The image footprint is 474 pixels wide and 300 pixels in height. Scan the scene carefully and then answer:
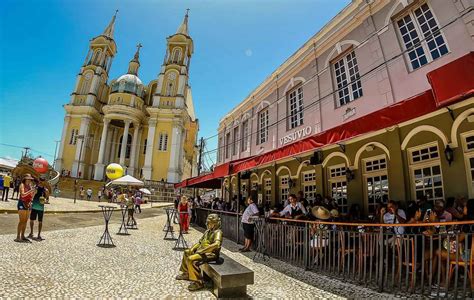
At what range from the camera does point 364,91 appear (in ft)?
29.5

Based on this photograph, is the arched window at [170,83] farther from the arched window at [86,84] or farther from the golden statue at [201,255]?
the golden statue at [201,255]

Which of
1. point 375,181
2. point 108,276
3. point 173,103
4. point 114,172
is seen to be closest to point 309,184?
point 375,181

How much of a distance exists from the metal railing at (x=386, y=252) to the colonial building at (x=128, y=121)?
1322 inches

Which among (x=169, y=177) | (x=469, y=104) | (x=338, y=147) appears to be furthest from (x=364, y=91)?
(x=169, y=177)

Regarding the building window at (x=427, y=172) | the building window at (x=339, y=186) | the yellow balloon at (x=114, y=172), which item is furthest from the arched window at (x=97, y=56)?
the building window at (x=427, y=172)

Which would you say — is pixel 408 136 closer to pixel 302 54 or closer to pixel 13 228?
A: pixel 302 54

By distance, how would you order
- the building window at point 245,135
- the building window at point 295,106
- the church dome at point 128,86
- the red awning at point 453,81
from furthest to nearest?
the church dome at point 128,86 < the building window at point 245,135 < the building window at point 295,106 < the red awning at point 453,81

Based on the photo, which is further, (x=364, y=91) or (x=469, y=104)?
(x=364, y=91)

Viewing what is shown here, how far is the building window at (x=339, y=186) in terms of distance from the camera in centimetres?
935

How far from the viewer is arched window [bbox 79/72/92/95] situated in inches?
1722

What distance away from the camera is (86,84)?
44.2m

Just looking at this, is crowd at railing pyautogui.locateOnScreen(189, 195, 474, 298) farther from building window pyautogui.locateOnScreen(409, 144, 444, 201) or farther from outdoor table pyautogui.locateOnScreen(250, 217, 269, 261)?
building window pyautogui.locateOnScreen(409, 144, 444, 201)

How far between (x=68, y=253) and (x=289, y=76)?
11435mm

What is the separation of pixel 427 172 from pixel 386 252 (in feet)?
12.6
